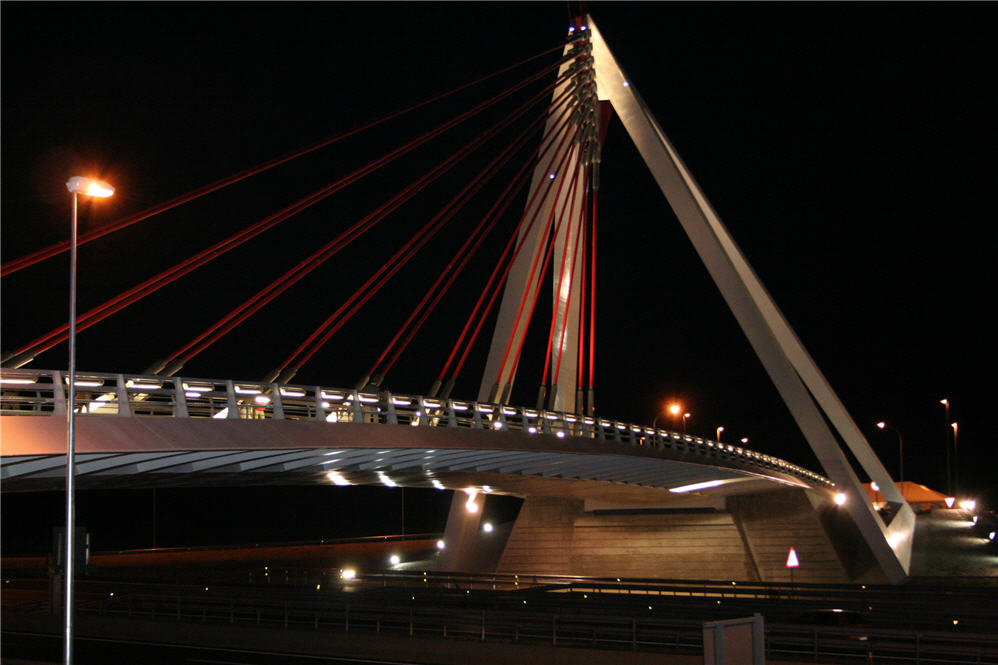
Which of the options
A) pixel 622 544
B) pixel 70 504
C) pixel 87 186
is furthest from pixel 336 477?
pixel 622 544

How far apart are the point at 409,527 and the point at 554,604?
5838 cm

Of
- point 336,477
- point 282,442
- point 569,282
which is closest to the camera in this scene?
point 282,442

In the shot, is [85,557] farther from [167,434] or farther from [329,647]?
[329,647]

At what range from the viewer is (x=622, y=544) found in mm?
35969

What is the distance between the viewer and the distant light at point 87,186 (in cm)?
1091

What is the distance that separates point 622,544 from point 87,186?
2785 centimetres

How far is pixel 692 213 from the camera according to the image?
31453 millimetres

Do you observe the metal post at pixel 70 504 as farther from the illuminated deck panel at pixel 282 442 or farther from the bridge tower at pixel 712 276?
the bridge tower at pixel 712 276

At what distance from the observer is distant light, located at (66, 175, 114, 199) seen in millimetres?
10914

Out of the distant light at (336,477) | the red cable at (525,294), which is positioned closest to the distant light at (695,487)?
the red cable at (525,294)

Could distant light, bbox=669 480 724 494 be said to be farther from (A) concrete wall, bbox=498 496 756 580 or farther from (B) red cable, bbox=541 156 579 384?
(B) red cable, bbox=541 156 579 384

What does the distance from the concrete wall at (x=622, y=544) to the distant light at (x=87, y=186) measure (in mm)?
26439

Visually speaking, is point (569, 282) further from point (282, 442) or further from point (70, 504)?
point (70, 504)

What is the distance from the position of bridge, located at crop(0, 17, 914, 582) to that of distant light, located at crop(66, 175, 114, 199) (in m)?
2.66
